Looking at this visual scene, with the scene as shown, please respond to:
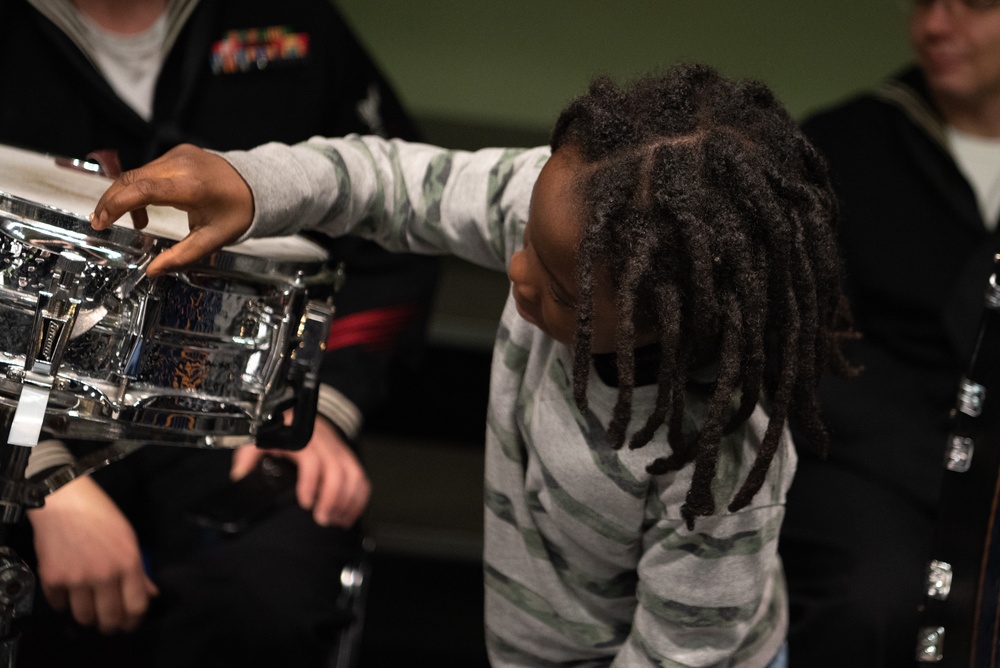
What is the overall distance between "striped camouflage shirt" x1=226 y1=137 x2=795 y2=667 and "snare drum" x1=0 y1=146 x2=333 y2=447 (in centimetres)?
6

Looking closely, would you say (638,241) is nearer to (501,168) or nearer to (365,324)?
(501,168)

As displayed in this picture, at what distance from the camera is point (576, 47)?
2.08 meters

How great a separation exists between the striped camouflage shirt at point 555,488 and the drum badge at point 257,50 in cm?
36

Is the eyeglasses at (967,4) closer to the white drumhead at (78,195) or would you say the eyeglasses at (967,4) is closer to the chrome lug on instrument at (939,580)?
the chrome lug on instrument at (939,580)

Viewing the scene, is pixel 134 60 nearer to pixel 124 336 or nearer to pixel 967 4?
pixel 124 336

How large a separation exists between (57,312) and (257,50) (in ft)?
1.85

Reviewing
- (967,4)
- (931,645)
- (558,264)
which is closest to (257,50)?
(558,264)

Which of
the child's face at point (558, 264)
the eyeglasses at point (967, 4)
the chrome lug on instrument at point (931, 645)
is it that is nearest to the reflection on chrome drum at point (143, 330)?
the child's face at point (558, 264)

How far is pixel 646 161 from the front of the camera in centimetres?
69

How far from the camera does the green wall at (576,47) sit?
2.04 metres

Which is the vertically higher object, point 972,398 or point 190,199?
point 190,199

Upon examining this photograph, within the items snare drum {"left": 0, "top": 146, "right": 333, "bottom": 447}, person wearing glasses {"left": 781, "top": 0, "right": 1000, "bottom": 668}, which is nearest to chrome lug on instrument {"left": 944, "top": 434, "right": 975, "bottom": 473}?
person wearing glasses {"left": 781, "top": 0, "right": 1000, "bottom": 668}

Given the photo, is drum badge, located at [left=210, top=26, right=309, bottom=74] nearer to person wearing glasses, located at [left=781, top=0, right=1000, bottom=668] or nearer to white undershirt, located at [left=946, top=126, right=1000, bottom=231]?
person wearing glasses, located at [left=781, top=0, right=1000, bottom=668]

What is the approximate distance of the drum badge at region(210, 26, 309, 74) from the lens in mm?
1222
